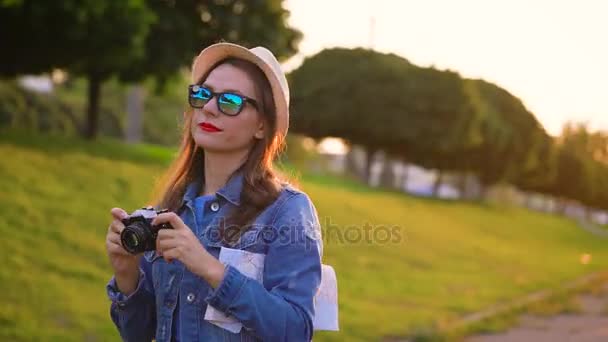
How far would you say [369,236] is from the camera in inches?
693

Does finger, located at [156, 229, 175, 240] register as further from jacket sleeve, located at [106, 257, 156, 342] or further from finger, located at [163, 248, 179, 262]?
jacket sleeve, located at [106, 257, 156, 342]

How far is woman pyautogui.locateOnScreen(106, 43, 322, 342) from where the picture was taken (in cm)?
238

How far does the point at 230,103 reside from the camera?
2.67 meters

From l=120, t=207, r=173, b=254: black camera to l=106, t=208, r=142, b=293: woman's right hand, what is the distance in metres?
0.04

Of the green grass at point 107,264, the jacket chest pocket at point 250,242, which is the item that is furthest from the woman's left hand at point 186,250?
the green grass at point 107,264

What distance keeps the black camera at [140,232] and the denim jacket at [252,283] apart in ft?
0.60

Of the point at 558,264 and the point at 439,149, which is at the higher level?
the point at 439,149

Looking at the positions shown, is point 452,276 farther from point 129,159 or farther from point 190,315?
point 190,315

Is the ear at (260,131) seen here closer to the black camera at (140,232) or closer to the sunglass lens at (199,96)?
the sunglass lens at (199,96)

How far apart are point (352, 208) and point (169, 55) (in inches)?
213

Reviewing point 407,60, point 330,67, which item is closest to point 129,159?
point 330,67

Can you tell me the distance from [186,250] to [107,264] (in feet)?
23.1

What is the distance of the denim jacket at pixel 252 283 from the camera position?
2.38m
